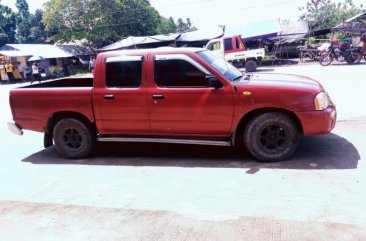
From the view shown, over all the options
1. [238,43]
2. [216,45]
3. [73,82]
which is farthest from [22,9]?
[73,82]

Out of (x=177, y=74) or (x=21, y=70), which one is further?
(x=21, y=70)

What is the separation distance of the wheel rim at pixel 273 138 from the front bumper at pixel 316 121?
31 cm

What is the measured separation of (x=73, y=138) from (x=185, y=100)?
2.16m

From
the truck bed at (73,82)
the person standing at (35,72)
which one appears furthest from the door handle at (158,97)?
the person standing at (35,72)

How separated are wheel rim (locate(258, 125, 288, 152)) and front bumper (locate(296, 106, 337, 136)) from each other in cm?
31

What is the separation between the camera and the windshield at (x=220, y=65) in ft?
17.4

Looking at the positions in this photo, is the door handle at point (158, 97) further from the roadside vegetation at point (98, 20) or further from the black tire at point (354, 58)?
the roadside vegetation at point (98, 20)

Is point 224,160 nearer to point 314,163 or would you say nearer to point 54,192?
point 314,163

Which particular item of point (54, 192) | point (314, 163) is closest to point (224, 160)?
point (314, 163)

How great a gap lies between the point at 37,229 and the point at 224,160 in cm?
275

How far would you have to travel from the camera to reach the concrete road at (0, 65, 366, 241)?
3.43 m

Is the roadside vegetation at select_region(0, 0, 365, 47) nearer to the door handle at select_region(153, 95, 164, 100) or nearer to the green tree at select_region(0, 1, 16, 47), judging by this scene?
the green tree at select_region(0, 1, 16, 47)

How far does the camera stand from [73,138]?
6066 millimetres

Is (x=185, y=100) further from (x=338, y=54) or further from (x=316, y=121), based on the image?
(x=338, y=54)
